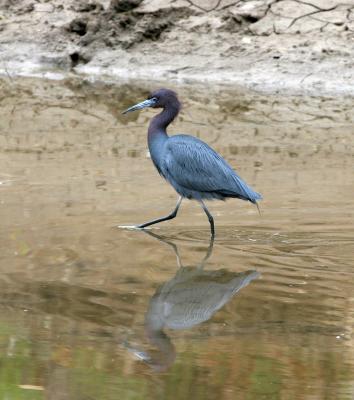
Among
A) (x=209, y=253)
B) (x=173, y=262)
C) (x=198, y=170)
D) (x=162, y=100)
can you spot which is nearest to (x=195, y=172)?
(x=198, y=170)

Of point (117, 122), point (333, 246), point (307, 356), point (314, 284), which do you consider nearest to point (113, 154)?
point (117, 122)

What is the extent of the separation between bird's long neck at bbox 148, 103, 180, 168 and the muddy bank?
405 cm

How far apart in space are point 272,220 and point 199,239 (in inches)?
23.4

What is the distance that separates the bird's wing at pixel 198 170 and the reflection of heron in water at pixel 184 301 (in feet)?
2.31

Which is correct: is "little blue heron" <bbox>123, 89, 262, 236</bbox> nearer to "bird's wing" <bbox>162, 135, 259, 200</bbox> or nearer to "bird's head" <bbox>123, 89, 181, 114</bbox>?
"bird's wing" <bbox>162, 135, 259, 200</bbox>

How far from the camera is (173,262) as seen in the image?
22.2 feet

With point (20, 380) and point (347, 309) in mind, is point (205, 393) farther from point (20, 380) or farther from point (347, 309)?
point (347, 309)

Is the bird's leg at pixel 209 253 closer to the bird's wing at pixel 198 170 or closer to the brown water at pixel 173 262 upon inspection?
the brown water at pixel 173 262

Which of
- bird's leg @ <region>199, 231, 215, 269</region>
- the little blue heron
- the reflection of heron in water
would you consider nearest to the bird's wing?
the little blue heron

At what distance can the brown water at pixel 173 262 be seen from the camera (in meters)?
4.73

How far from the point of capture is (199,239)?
7340 mm

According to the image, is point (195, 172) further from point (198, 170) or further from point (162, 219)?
point (162, 219)

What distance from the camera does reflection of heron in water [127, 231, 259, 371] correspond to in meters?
5.05

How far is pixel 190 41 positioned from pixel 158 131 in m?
5.12
